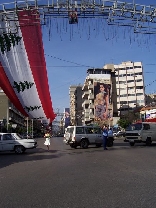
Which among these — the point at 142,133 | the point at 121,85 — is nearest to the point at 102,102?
the point at 121,85

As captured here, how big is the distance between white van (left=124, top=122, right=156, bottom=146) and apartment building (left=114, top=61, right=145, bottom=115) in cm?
8720

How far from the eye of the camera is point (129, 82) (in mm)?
119500

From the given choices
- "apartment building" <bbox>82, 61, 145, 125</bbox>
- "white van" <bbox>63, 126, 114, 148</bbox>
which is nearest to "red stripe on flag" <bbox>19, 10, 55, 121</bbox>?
"white van" <bbox>63, 126, 114, 148</bbox>

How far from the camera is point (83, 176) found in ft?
34.7

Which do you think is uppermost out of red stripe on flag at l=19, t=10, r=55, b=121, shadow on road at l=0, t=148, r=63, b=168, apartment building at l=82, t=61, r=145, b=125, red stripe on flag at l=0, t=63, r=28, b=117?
apartment building at l=82, t=61, r=145, b=125

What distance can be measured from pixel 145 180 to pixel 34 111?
78.5 feet

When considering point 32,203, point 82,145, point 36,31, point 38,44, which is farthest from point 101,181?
point 82,145

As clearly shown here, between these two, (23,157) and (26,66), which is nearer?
(23,157)

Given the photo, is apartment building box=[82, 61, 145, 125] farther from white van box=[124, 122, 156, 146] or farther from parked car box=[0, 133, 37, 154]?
parked car box=[0, 133, 37, 154]

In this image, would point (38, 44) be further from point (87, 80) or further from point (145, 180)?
point (87, 80)

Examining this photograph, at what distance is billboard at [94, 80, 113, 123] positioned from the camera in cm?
8131

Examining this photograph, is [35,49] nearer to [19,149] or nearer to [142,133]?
[19,149]

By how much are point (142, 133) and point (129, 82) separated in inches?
3611

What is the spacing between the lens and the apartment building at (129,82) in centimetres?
11781
